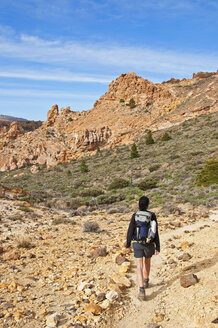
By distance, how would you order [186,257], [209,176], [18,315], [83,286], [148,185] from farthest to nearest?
1. [148,185]
2. [209,176]
3. [186,257]
4. [83,286]
5. [18,315]

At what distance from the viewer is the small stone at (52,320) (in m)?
3.56

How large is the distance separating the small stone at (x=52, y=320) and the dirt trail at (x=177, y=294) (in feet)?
2.82

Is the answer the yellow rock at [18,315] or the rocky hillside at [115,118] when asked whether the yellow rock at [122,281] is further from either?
the rocky hillside at [115,118]

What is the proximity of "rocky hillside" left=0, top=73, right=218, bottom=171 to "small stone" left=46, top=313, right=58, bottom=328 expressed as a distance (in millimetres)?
46251

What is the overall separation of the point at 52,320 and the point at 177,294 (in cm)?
206

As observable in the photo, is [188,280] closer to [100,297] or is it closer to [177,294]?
[177,294]

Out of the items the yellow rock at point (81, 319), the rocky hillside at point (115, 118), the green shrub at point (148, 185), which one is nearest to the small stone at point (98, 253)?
the yellow rock at point (81, 319)

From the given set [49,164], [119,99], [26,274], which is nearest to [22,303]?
[26,274]

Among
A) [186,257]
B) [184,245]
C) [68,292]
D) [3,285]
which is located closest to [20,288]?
[3,285]

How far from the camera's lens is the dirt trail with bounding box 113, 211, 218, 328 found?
140 inches

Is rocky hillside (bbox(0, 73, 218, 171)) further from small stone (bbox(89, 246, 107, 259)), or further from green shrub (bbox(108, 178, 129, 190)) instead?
small stone (bbox(89, 246, 107, 259))

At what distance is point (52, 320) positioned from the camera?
3.61m

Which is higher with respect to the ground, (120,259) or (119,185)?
(120,259)

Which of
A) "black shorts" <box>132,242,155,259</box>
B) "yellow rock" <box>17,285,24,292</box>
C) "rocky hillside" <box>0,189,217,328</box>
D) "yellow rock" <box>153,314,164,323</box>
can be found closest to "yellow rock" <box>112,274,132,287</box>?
"rocky hillside" <box>0,189,217,328</box>
